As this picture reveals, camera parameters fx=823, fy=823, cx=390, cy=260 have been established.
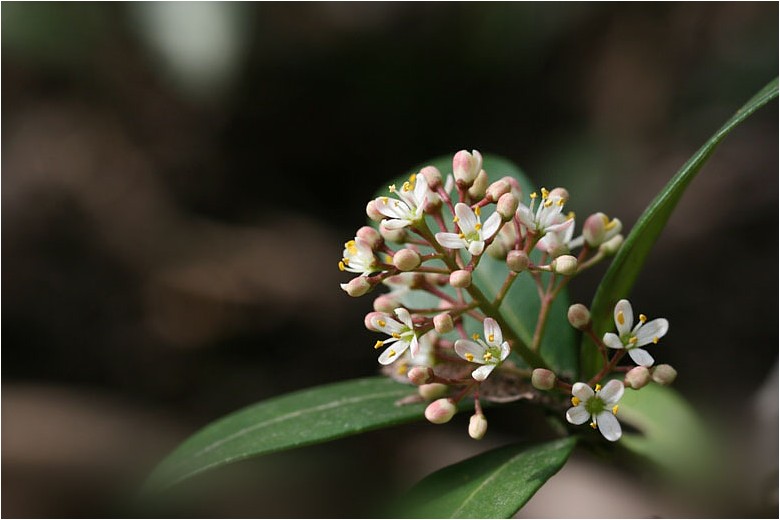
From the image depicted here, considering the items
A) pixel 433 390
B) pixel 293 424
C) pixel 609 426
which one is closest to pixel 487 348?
pixel 433 390

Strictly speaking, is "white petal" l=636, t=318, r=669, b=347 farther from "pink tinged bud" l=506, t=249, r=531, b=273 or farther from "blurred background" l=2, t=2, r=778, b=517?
"blurred background" l=2, t=2, r=778, b=517

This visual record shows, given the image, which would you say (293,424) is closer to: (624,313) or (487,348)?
(487,348)

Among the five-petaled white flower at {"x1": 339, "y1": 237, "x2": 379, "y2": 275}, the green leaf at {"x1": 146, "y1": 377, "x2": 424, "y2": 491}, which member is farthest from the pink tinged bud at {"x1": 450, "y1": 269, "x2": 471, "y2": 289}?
the green leaf at {"x1": 146, "y1": 377, "x2": 424, "y2": 491}

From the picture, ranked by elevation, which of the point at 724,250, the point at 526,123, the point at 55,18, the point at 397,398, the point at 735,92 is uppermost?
the point at 55,18

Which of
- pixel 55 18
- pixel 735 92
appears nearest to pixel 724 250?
pixel 735 92

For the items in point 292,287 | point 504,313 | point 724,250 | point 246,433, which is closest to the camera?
point 246,433

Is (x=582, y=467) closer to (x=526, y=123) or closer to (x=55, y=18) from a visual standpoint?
(x=526, y=123)
